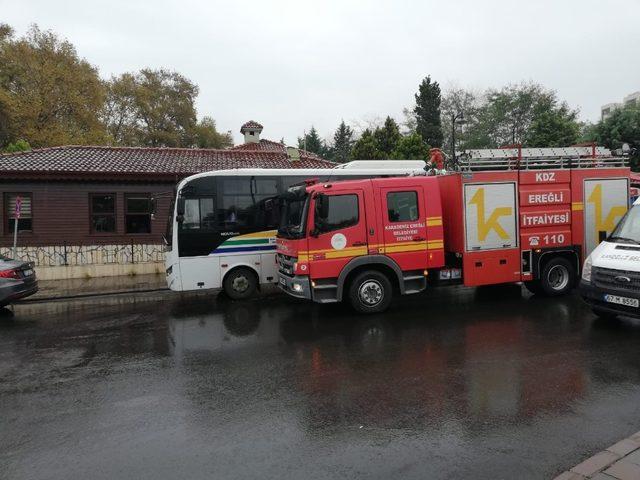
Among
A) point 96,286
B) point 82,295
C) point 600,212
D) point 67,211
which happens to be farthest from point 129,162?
point 600,212

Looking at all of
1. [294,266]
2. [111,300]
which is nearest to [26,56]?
[111,300]

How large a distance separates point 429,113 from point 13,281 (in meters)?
48.2

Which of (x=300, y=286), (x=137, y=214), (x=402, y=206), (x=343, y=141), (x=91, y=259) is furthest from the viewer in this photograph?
(x=343, y=141)

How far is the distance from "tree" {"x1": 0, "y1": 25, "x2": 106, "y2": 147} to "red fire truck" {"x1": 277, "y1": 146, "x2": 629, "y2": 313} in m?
32.7

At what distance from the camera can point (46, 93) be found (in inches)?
1425

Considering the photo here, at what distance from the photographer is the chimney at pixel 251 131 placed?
3438 centimetres

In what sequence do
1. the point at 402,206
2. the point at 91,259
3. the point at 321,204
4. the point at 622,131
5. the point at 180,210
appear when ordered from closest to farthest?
the point at 321,204 < the point at 402,206 < the point at 180,210 < the point at 91,259 < the point at 622,131

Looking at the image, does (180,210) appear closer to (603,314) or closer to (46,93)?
(603,314)

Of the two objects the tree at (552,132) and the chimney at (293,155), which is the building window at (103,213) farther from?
the tree at (552,132)

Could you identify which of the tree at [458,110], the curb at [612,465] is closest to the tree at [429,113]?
the tree at [458,110]

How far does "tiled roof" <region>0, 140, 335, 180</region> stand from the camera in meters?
17.6

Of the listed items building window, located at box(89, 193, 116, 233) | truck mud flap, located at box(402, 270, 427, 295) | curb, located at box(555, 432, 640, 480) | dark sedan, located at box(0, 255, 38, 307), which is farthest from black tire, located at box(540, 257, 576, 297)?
building window, located at box(89, 193, 116, 233)

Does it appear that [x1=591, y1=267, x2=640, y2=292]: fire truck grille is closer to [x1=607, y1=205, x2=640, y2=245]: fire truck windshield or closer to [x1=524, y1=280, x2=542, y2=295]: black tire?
[x1=607, y1=205, x2=640, y2=245]: fire truck windshield

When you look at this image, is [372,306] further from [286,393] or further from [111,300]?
[111,300]
